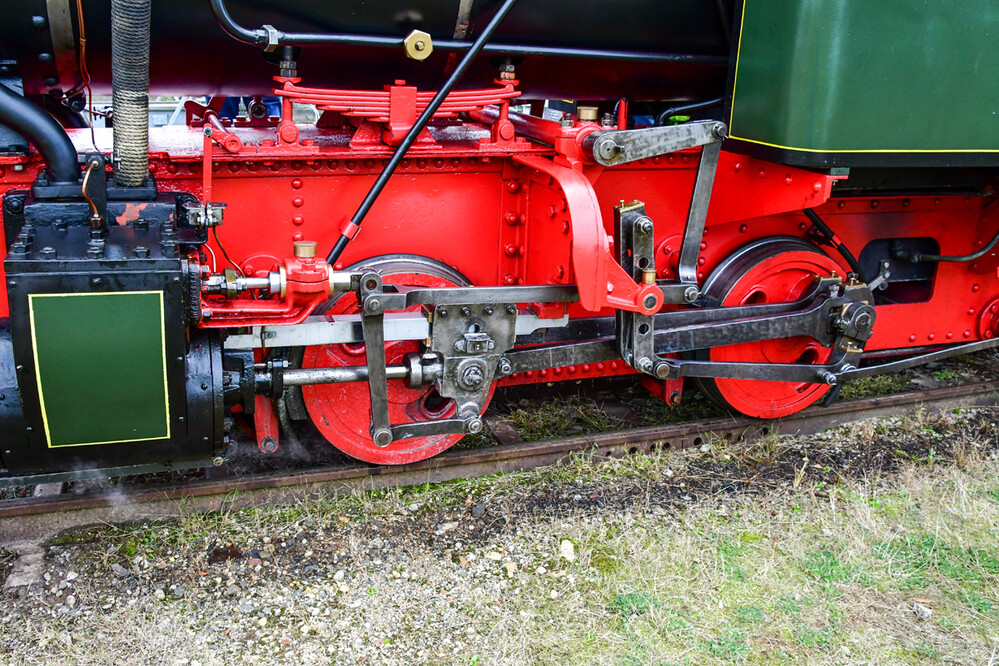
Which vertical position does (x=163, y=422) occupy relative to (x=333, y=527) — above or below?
above

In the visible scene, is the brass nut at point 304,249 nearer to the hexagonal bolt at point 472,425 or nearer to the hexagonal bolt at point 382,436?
the hexagonal bolt at point 382,436

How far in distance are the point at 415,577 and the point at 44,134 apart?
195 cm

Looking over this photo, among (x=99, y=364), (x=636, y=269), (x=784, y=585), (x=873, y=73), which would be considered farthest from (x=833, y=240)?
(x=99, y=364)

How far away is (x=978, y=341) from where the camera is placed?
4.44 m

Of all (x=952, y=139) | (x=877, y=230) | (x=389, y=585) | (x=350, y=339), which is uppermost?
(x=952, y=139)

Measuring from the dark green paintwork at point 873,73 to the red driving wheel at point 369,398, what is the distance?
145 cm

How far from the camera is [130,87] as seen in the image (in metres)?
2.56

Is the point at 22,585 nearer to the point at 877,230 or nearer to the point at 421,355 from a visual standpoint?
the point at 421,355

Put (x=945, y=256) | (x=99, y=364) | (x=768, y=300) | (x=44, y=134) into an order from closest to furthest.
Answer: (x=99, y=364), (x=44, y=134), (x=768, y=300), (x=945, y=256)

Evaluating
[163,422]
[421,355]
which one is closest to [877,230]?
[421,355]

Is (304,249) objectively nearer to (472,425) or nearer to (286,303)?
(286,303)

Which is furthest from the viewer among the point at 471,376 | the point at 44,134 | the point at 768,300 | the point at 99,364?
the point at 768,300

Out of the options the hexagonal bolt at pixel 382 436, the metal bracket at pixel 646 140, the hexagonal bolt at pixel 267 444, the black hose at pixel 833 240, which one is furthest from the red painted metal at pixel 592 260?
the hexagonal bolt at pixel 267 444

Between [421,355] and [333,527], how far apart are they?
0.77 meters
